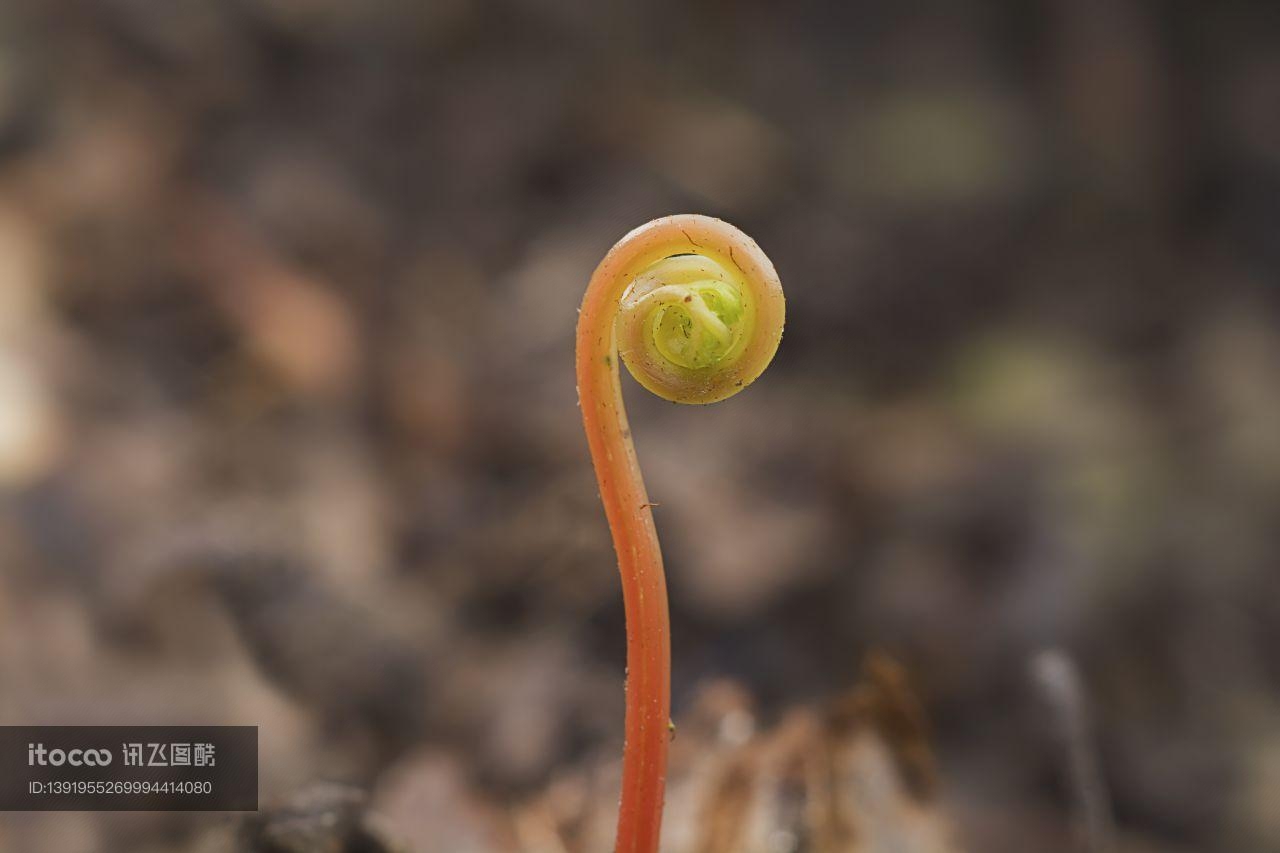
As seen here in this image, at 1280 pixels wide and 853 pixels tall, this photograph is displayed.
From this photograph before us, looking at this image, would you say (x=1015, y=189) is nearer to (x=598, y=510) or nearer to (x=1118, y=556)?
(x=1118, y=556)

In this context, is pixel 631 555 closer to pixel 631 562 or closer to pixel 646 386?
pixel 631 562

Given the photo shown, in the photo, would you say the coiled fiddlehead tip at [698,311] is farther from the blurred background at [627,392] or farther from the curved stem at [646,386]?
the blurred background at [627,392]

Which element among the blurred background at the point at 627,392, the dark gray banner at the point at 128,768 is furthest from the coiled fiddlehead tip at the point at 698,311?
the dark gray banner at the point at 128,768

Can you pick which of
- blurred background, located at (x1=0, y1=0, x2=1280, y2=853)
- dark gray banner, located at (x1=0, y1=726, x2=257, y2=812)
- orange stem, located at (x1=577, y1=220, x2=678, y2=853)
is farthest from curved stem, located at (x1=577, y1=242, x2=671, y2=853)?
dark gray banner, located at (x1=0, y1=726, x2=257, y2=812)

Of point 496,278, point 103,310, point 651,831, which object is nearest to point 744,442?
point 496,278

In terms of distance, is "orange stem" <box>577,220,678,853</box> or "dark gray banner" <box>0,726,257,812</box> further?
"dark gray banner" <box>0,726,257,812</box>

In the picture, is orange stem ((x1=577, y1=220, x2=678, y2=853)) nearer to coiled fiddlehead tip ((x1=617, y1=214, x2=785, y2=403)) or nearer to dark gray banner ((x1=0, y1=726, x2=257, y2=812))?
coiled fiddlehead tip ((x1=617, y1=214, x2=785, y2=403))

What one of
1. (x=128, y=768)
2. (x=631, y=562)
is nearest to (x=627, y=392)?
(x=128, y=768)
